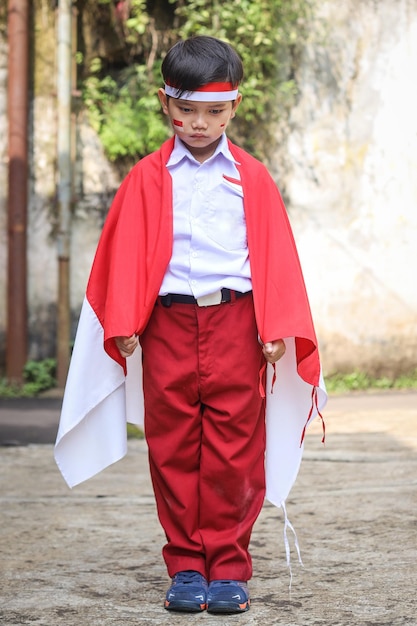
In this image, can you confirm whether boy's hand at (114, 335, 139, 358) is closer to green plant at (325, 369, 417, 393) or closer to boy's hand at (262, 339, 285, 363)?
boy's hand at (262, 339, 285, 363)

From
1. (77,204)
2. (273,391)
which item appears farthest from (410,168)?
(273,391)

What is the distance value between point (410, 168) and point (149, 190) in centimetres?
525

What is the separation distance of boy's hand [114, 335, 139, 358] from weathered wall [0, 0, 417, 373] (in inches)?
196

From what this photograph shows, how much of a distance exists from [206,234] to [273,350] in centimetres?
36

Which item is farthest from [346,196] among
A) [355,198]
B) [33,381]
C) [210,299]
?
[210,299]

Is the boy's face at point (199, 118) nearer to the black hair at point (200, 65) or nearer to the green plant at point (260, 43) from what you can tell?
the black hair at point (200, 65)

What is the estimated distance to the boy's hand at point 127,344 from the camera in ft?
9.25

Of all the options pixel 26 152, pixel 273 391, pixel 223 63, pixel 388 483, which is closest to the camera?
pixel 223 63

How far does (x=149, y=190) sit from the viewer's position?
2.89 metres

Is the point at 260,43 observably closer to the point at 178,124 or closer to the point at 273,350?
the point at 178,124

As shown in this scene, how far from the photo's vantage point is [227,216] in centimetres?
287

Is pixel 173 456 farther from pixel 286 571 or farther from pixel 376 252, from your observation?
pixel 376 252

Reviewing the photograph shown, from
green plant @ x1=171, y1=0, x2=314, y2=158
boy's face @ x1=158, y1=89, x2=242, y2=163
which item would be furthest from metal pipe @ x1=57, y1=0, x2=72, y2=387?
boy's face @ x1=158, y1=89, x2=242, y2=163

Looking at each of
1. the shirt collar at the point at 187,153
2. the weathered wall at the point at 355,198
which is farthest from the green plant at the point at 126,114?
the shirt collar at the point at 187,153
